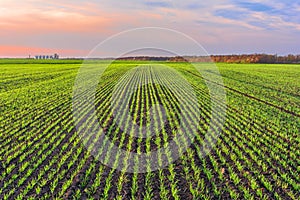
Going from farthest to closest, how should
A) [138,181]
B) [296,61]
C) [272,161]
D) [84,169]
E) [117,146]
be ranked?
[296,61] → [117,146] → [272,161] → [84,169] → [138,181]

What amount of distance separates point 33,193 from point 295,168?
6.49 m

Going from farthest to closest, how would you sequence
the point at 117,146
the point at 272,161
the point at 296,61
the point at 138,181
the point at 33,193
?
the point at 296,61
the point at 117,146
the point at 272,161
the point at 138,181
the point at 33,193

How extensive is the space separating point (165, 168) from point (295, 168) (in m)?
3.43

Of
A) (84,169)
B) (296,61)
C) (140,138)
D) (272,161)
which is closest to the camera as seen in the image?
(84,169)

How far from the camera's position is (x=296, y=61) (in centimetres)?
10344

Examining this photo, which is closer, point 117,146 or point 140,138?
point 117,146

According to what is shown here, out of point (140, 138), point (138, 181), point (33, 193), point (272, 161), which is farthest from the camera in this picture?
point (140, 138)

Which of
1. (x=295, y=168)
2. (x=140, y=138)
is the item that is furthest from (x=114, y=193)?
(x=295, y=168)

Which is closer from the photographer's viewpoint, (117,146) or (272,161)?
(272,161)

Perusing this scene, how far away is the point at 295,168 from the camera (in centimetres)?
855

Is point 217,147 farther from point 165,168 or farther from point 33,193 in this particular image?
point 33,193

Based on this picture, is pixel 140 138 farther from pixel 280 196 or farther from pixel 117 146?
pixel 280 196

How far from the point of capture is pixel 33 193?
6840 mm

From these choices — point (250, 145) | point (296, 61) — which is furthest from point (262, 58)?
point (250, 145)
